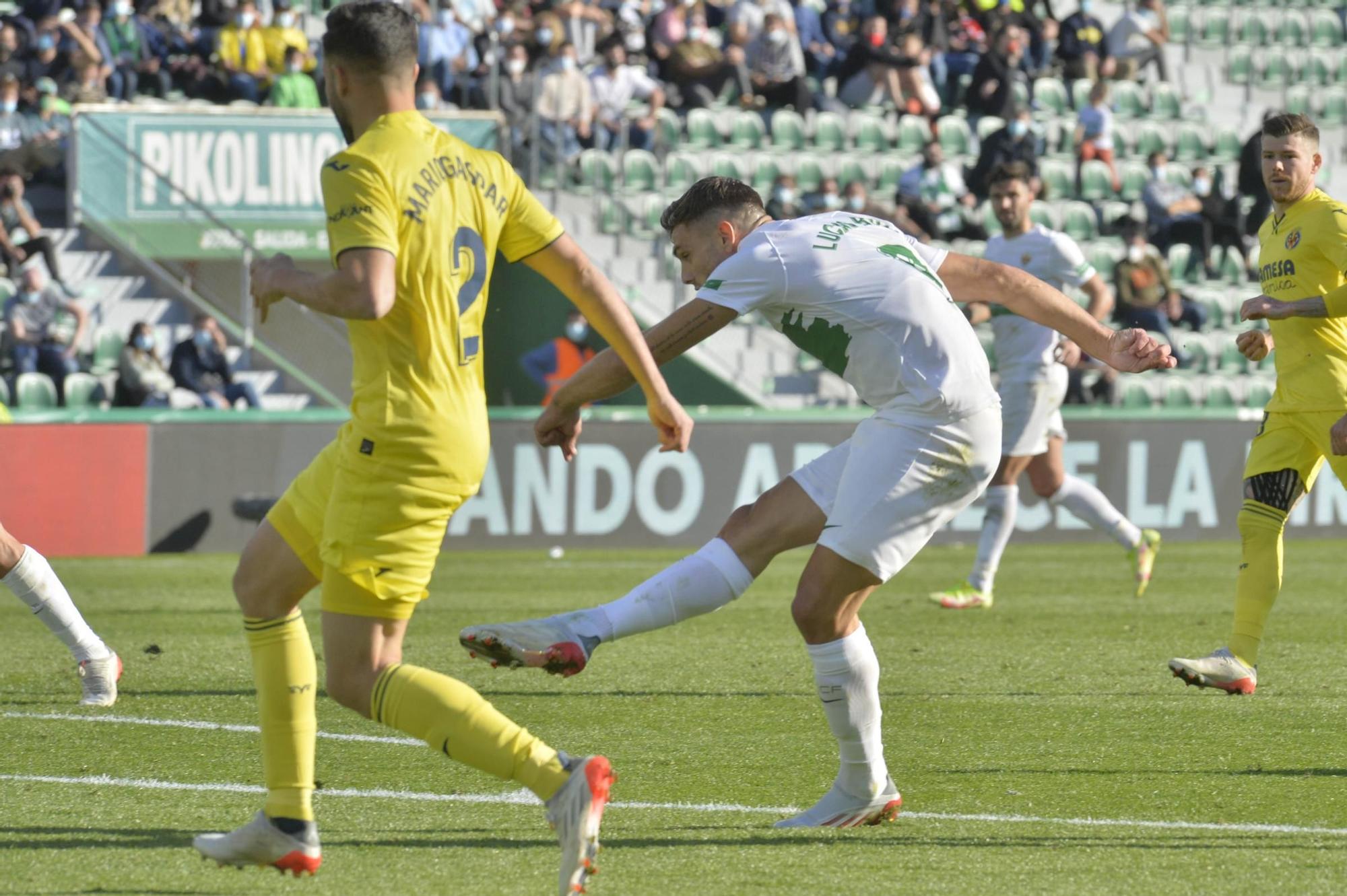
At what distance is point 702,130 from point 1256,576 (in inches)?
605

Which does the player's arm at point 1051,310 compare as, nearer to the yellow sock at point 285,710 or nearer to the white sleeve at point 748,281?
the white sleeve at point 748,281

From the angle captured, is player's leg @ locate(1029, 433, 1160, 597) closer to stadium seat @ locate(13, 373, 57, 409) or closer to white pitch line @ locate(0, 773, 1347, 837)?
white pitch line @ locate(0, 773, 1347, 837)

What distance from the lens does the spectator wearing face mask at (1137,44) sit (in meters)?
Result: 25.3

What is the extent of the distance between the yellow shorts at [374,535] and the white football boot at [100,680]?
3.33m

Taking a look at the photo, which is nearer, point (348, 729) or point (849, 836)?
point (849, 836)

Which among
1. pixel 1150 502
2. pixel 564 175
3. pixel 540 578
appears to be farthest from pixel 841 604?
pixel 564 175

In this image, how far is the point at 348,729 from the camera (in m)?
7.03

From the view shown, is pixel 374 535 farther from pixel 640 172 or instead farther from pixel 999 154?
pixel 999 154

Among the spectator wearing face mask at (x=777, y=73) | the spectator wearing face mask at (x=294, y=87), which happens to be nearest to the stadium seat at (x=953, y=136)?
the spectator wearing face mask at (x=777, y=73)

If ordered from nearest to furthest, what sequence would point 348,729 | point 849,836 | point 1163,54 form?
point 849,836 < point 348,729 < point 1163,54

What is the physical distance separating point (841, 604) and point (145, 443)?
11.2 metres

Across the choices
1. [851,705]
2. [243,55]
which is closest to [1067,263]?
[851,705]

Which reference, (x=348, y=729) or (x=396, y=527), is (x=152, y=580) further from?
(x=396, y=527)

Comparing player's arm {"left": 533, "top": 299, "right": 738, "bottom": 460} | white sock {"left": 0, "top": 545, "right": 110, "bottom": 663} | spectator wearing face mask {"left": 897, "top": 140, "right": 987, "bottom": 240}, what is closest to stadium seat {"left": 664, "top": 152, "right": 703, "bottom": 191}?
spectator wearing face mask {"left": 897, "top": 140, "right": 987, "bottom": 240}
